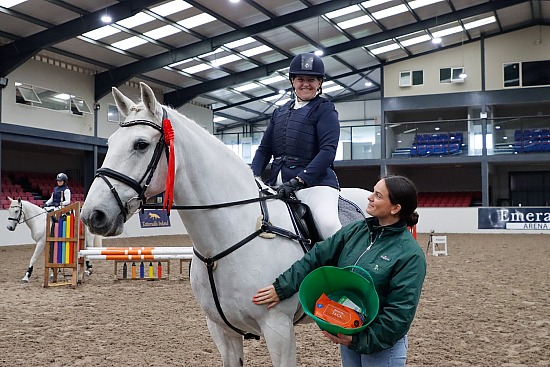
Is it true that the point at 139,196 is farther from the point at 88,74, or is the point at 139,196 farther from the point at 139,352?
the point at 88,74

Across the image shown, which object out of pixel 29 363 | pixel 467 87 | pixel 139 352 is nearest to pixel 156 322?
pixel 139 352

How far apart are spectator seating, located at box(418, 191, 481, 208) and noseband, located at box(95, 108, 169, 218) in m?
23.0

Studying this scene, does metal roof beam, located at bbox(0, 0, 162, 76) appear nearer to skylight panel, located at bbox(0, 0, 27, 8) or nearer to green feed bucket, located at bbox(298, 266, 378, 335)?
skylight panel, located at bbox(0, 0, 27, 8)

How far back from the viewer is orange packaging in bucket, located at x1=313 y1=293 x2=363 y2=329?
2.12 metres

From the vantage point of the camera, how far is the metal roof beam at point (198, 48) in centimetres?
1752

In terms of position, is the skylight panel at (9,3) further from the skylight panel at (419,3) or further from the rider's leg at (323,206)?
the rider's leg at (323,206)

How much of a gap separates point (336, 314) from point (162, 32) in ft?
55.8

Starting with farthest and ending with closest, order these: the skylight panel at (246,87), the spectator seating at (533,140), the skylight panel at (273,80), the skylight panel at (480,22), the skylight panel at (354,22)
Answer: the skylight panel at (246,87) → the skylight panel at (273,80) → the skylight panel at (480,22) → the spectator seating at (533,140) → the skylight panel at (354,22)

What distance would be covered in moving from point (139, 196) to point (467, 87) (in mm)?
25164

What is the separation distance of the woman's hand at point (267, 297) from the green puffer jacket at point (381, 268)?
0.02 m

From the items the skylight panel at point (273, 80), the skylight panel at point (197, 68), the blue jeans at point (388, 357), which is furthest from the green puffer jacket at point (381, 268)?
the skylight panel at point (273, 80)

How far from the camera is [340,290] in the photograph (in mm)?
2223

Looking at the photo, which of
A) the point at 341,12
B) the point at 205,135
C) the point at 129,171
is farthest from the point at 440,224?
the point at 129,171

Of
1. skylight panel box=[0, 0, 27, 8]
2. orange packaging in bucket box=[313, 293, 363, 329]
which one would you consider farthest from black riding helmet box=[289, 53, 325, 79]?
skylight panel box=[0, 0, 27, 8]
